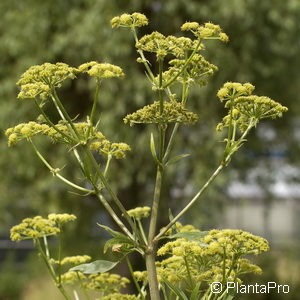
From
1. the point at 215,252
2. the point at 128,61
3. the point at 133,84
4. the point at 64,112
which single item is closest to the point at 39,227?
the point at 64,112

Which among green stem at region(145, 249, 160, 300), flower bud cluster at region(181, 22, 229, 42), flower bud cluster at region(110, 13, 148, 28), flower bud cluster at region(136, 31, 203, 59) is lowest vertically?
green stem at region(145, 249, 160, 300)

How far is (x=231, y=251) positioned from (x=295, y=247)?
11467 mm

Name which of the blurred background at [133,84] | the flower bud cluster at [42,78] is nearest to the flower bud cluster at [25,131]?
the flower bud cluster at [42,78]

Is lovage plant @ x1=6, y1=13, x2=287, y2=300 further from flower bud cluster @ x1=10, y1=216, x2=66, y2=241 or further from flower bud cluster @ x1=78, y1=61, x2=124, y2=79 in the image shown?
flower bud cluster @ x1=10, y1=216, x2=66, y2=241

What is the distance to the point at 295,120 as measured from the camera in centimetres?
1027

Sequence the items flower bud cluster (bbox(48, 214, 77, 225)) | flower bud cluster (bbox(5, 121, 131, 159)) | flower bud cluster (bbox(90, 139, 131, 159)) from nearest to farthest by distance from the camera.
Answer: flower bud cluster (bbox(5, 121, 131, 159)), flower bud cluster (bbox(90, 139, 131, 159)), flower bud cluster (bbox(48, 214, 77, 225))

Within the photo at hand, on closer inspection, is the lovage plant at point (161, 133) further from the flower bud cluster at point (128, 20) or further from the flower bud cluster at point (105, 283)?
the flower bud cluster at point (105, 283)

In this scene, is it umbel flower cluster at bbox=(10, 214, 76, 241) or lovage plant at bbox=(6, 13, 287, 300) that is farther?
Result: umbel flower cluster at bbox=(10, 214, 76, 241)

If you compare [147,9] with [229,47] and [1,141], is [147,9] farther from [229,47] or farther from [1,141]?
[1,141]

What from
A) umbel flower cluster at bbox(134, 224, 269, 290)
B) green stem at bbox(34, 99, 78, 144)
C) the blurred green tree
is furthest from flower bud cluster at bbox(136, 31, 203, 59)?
the blurred green tree

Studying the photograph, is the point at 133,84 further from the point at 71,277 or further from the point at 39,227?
the point at 39,227

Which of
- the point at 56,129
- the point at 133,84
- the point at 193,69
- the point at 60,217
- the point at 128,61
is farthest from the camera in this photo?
the point at 128,61

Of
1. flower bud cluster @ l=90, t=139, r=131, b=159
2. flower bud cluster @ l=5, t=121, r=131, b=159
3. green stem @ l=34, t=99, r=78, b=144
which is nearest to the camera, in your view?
green stem @ l=34, t=99, r=78, b=144

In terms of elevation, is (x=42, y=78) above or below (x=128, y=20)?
below
